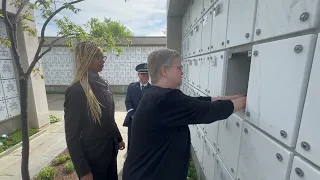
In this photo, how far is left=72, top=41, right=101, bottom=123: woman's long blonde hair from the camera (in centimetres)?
174

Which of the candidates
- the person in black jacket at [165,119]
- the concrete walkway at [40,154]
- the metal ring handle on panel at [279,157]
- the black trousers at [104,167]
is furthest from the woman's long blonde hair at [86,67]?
the concrete walkway at [40,154]

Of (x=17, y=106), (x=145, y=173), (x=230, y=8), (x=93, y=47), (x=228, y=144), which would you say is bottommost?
(x=17, y=106)

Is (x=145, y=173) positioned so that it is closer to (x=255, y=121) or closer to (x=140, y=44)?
(x=255, y=121)

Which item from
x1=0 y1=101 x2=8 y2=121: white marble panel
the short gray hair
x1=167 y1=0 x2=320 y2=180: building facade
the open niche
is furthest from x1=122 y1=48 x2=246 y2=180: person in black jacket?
x1=0 y1=101 x2=8 y2=121: white marble panel

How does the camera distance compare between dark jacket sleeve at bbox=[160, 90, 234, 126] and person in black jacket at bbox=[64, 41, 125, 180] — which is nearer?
dark jacket sleeve at bbox=[160, 90, 234, 126]

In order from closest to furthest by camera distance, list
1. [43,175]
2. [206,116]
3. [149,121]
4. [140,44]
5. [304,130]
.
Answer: [304,130]
[206,116]
[149,121]
[43,175]
[140,44]

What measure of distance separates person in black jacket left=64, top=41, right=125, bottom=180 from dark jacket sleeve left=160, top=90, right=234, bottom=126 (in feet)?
3.12

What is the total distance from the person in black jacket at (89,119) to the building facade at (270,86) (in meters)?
1.26

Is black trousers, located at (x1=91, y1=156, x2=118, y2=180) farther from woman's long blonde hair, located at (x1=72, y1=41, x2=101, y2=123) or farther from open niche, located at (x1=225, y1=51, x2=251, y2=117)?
open niche, located at (x1=225, y1=51, x2=251, y2=117)

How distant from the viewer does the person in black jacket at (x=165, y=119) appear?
1.11m

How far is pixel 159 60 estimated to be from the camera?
1276 millimetres

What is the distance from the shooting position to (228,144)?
1.54 meters

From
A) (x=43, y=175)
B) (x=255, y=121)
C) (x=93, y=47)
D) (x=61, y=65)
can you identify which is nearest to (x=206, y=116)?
(x=255, y=121)

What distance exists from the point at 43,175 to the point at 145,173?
2667 millimetres
